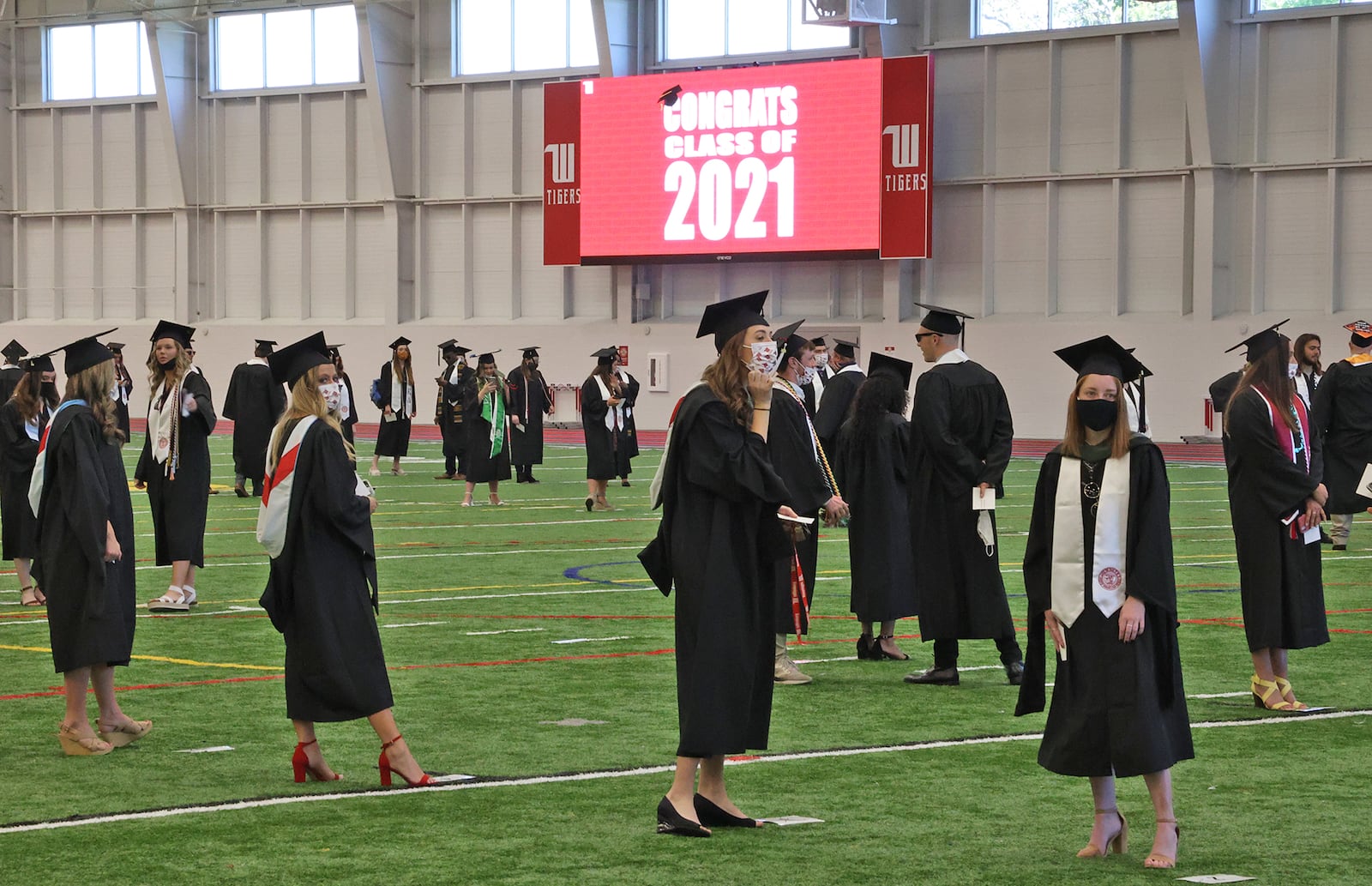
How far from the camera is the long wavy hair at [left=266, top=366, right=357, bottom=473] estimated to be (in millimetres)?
7473

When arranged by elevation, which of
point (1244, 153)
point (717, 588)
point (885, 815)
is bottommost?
point (885, 815)

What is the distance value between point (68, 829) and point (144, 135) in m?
37.4

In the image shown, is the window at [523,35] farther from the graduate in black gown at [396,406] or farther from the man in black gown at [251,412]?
the man in black gown at [251,412]

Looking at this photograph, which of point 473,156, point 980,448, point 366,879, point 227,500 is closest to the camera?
point 366,879

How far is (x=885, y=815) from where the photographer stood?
6922 millimetres

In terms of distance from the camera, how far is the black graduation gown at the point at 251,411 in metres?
20.8

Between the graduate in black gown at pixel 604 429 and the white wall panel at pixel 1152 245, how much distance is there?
11.1 m

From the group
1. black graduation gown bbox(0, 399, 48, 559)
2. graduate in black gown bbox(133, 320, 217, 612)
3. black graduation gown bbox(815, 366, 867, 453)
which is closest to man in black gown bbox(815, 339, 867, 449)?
black graduation gown bbox(815, 366, 867, 453)

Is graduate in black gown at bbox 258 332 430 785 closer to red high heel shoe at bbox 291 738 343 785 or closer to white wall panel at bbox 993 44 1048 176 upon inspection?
red high heel shoe at bbox 291 738 343 785

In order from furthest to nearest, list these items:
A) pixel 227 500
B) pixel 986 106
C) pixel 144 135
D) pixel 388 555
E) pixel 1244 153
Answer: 1. pixel 144 135
2. pixel 986 106
3. pixel 1244 153
4. pixel 227 500
5. pixel 388 555

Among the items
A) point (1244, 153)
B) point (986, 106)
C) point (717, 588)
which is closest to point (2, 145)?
point (986, 106)

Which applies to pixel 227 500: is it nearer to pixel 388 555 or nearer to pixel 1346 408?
pixel 388 555

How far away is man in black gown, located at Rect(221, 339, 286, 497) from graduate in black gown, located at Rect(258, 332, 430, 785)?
41.1 ft

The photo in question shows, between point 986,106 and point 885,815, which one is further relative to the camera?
point 986,106
